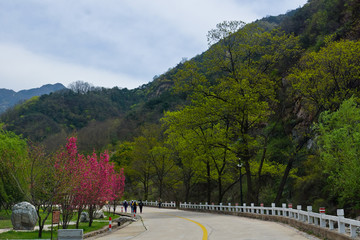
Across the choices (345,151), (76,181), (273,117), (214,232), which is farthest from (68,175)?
(273,117)

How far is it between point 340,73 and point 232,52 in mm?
9216

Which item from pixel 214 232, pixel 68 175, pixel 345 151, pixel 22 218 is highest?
pixel 345 151

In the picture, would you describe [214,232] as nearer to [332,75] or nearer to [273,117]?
[332,75]

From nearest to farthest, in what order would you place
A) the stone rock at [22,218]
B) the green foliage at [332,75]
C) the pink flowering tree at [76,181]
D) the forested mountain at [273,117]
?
1. the pink flowering tree at [76,181]
2. the stone rock at [22,218]
3. the forested mountain at [273,117]
4. the green foliage at [332,75]

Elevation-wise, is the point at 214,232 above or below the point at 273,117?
below

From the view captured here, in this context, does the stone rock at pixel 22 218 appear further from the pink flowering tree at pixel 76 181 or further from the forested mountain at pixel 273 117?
the forested mountain at pixel 273 117

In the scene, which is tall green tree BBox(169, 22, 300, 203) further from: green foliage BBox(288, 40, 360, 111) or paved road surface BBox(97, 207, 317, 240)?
paved road surface BBox(97, 207, 317, 240)

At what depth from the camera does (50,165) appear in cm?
1877

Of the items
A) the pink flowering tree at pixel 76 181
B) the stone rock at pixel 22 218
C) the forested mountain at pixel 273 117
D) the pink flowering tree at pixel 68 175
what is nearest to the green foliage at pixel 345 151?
the forested mountain at pixel 273 117

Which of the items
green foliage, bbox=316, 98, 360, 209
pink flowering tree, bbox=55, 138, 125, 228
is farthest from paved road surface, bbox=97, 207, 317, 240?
green foliage, bbox=316, 98, 360, 209

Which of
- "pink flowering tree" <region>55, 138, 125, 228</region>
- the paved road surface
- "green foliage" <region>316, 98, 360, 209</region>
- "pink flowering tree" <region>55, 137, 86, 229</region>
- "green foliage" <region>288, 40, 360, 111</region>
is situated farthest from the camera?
"green foliage" <region>288, 40, 360, 111</region>

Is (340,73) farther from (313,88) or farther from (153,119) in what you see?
(153,119)

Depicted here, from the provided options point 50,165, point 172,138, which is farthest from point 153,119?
point 50,165

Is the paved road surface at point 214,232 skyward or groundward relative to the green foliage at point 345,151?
groundward
